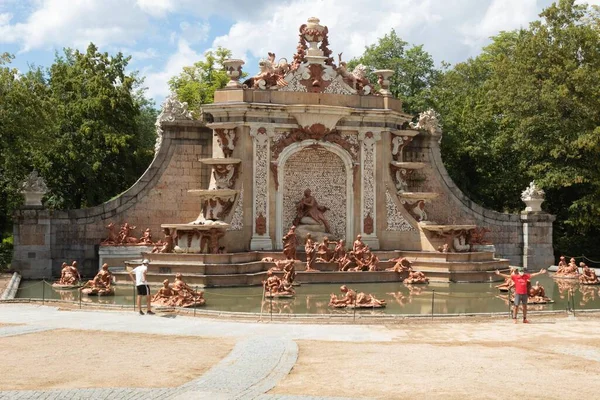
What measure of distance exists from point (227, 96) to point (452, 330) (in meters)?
15.4

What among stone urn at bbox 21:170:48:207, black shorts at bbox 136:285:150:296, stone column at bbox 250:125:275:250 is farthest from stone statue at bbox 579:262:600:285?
stone urn at bbox 21:170:48:207

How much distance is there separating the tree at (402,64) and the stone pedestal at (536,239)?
1414 centimetres

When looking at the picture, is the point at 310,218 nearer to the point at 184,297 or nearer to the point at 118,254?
the point at 118,254

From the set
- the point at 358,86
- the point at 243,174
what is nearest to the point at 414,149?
the point at 358,86

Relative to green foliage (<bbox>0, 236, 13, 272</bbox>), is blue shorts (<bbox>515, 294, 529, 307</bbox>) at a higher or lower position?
lower

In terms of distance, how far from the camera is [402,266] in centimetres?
2733

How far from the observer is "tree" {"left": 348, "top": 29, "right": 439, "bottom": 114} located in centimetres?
4588

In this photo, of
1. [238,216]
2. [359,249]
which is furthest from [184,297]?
[359,249]

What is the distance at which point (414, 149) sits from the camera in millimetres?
32375

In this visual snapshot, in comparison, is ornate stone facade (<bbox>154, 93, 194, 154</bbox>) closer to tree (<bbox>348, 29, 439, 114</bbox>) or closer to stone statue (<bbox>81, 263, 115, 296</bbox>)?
stone statue (<bbox>81, 263, 115, 296</bbox>)

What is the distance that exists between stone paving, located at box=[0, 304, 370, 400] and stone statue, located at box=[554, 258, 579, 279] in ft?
49.3

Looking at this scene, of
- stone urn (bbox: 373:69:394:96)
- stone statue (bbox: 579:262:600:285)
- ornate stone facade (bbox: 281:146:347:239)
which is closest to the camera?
stone statue (bbox: 579:262:600:285)

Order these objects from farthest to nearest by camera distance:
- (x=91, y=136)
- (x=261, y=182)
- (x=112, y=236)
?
(x=91, y=136)
(x=261, y=182)
(x=112, y=236)

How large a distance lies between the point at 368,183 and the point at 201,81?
79.5ft
